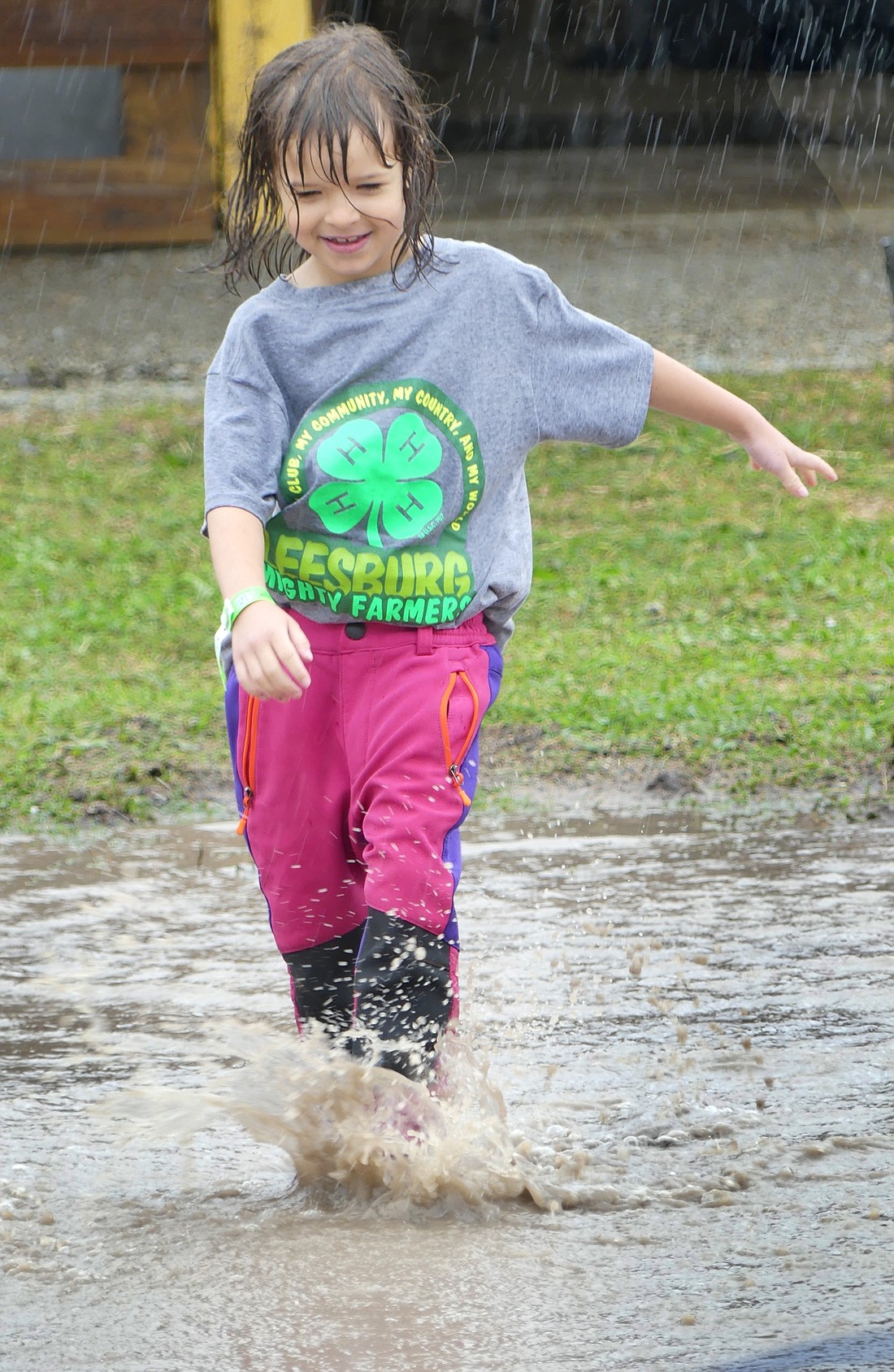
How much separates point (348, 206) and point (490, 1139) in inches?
50.1

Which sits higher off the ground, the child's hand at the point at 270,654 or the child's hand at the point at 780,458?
the child's hand at the point at 780,458

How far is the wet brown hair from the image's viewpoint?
2338mm

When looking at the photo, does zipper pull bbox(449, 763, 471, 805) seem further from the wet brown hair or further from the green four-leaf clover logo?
the wet brown hair

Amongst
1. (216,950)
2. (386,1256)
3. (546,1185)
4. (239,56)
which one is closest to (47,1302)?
(386,1256)

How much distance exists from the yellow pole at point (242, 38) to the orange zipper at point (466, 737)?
6.75m

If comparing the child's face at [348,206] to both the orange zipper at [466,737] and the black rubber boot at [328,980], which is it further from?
the black rubber boot at [328,980]

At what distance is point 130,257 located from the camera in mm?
9422

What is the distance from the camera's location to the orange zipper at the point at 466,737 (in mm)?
2438

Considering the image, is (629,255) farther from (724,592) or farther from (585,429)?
(585,429)

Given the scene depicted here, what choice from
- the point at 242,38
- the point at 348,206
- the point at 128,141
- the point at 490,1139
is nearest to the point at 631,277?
the point at 242,38

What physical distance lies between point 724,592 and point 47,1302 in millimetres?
4026

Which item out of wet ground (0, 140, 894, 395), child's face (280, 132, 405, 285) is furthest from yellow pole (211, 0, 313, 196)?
child's face (280, 132, 405, 285)

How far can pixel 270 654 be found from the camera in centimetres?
215

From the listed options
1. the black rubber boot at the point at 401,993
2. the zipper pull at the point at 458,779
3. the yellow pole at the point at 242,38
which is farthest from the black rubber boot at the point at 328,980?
the yellow pole at the point at 242,38
